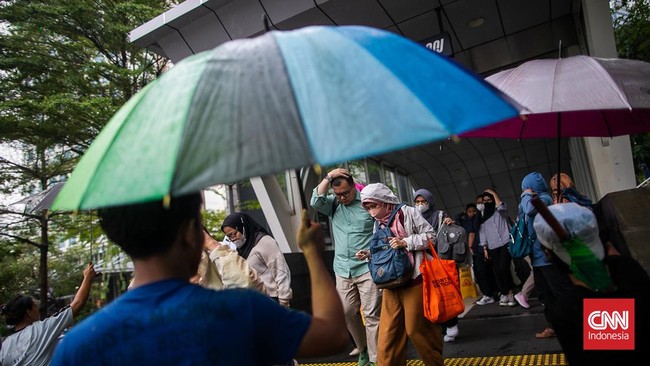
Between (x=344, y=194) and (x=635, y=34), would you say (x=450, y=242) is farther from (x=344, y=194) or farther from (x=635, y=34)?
(x=635, y=34)

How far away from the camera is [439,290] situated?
14.4 ft

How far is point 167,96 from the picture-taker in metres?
1.48

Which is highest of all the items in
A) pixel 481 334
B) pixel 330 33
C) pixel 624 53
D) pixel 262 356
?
pixel 624 53

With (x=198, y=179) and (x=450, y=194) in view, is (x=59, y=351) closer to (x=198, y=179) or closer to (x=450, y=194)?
(x=198, y=179)

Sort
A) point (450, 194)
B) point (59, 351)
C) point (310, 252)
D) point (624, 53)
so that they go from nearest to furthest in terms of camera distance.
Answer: point (59, 351) → point (310, 252) → point (624, 53) → point (450, 194)

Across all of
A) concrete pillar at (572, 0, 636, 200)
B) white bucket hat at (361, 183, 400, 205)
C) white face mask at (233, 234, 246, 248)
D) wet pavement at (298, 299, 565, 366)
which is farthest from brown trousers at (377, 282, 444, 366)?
concrete pillar at (572, 0, 636, 200)

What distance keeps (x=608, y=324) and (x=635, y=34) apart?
9.81 m

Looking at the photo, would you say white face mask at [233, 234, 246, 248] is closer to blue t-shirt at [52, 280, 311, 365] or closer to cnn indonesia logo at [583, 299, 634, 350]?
cnn indonesia logo at [583, 299, 634, 350]

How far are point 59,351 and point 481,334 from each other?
6.11 metres

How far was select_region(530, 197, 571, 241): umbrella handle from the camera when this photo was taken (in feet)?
7.27

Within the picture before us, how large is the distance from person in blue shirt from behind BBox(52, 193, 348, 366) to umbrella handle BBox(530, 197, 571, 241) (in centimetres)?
111

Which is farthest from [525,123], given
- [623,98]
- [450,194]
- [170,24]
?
[450,194]

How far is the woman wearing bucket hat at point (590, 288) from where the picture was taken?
2.17m

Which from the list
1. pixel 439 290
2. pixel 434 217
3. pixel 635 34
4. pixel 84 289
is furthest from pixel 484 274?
pixel 84 289
